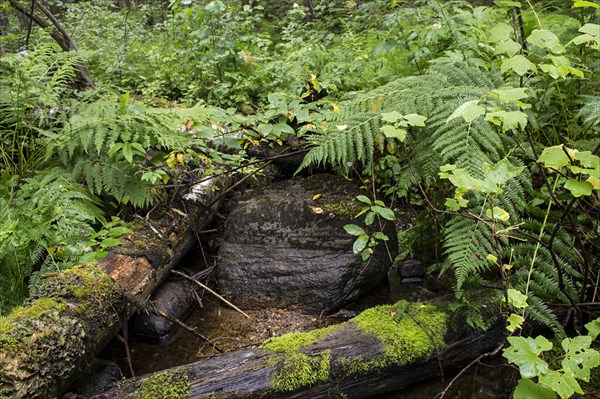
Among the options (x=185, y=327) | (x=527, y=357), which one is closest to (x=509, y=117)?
(x=527, y=357)

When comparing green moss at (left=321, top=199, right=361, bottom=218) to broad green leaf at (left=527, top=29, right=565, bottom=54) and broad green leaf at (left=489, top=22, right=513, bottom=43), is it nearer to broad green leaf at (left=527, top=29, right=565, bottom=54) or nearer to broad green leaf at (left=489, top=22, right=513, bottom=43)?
broad green leaf at (left=489, top=22, right=513, bottom=43)

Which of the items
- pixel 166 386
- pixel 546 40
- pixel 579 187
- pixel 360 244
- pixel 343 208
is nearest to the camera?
pixel 579 187

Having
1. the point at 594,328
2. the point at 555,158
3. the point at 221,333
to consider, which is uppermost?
the point at 555,158

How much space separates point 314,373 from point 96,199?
230 cm

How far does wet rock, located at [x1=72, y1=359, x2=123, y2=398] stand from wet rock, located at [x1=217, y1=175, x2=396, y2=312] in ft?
3.48

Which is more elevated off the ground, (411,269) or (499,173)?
(499,173)

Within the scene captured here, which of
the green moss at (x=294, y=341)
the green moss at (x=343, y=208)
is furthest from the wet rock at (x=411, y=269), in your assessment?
the green moss at (x=294, y=341)

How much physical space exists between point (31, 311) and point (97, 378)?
23.7 inches

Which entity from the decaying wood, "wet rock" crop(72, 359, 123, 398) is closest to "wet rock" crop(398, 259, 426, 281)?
the decaying wood

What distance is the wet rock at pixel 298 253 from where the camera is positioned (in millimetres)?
3406

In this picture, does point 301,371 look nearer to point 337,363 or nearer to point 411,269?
point 337,363

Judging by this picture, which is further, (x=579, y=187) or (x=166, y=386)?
(x=166, y=386)

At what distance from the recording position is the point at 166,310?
334 centimetres

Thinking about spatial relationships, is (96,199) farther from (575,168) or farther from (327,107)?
(575,168)
